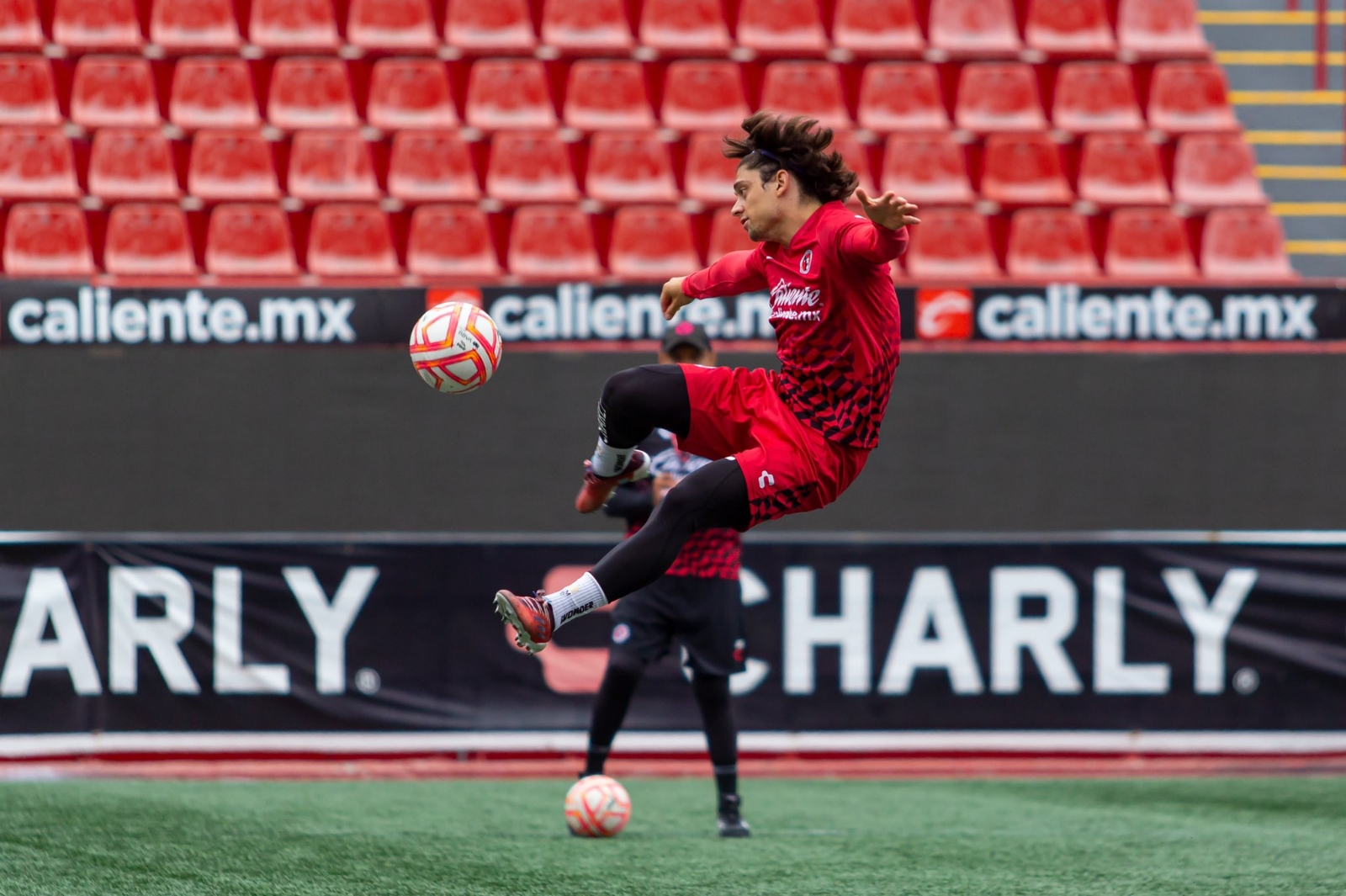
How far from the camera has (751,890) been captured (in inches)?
199

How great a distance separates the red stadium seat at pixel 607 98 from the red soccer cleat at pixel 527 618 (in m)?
6.60

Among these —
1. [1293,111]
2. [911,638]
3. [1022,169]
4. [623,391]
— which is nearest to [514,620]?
[623,391]

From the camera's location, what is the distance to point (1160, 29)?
11.2 meters

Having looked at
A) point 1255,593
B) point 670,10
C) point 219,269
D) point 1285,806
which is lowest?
point 1285,806

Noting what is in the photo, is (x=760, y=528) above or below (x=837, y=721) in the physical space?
above

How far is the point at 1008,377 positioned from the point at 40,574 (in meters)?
5.35

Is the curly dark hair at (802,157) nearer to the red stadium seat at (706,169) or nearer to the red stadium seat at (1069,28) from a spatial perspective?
the red stadium seat at (706,169)

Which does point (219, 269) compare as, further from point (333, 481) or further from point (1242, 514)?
point (1242, 514)

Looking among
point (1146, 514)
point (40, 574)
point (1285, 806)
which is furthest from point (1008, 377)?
point (40, 574)

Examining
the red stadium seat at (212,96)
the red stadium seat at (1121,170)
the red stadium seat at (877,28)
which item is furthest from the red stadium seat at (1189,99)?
the red stadium seat at (212,96)

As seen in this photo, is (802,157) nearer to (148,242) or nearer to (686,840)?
(686,840)

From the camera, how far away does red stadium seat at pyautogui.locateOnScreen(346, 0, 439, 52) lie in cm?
1071

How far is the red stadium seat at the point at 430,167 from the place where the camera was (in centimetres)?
1012

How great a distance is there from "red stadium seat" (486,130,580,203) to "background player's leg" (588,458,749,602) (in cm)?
584
